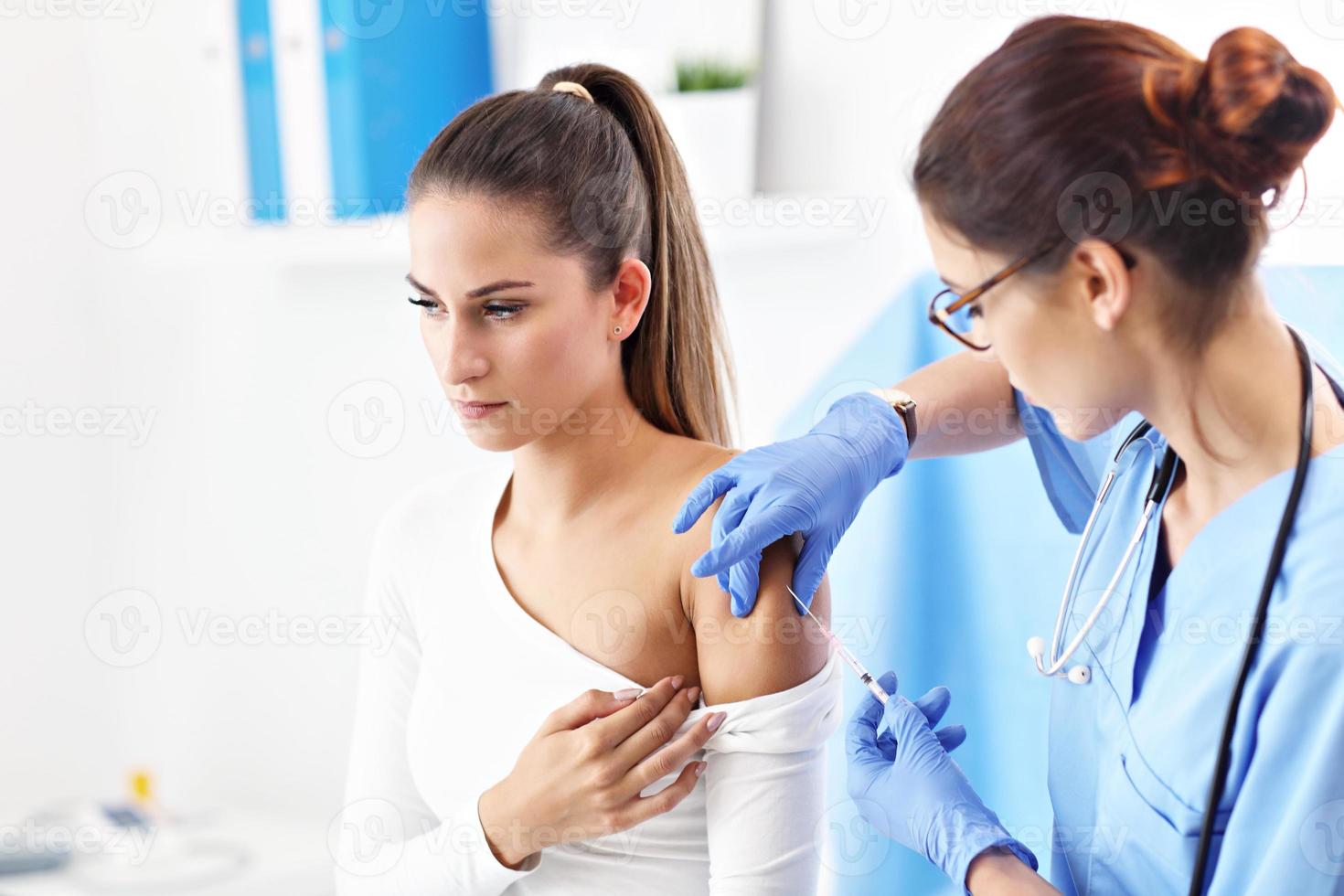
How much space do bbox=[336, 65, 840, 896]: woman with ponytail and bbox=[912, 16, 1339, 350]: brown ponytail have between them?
0.35m

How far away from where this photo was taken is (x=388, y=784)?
4.02 ft

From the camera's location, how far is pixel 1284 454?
834 mm

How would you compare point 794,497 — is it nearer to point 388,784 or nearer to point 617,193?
point 617,193

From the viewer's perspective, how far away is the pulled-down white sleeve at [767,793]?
3.24 feet

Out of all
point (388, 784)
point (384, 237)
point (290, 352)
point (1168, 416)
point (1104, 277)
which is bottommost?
point (388, 784)

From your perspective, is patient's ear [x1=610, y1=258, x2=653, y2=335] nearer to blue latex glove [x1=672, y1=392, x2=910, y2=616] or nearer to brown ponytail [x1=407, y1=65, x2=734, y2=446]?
brown ponytail [x1=407, y1=65, x2=734, y2=446]

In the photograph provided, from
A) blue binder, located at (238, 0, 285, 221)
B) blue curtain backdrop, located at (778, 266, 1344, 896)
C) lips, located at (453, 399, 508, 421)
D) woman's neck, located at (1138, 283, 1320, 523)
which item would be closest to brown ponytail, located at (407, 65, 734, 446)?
lips, located at (453, 399, 508, 421)

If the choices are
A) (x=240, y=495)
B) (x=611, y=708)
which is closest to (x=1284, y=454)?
(x=611, y=708)

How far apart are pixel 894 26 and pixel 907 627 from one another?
0.72 m

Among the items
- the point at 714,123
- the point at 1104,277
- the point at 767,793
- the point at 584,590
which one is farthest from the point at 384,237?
the point at 1104,277

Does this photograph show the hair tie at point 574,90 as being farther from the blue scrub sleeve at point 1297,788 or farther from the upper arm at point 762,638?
the blue scrub sleeve at point 1297,788

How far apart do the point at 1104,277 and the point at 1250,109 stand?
0.13m

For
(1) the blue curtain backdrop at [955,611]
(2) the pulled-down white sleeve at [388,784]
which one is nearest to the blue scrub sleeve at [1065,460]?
(1) the blue curtain backdrop at [955,611]

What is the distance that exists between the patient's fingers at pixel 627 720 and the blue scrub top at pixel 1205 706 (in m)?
0.34
